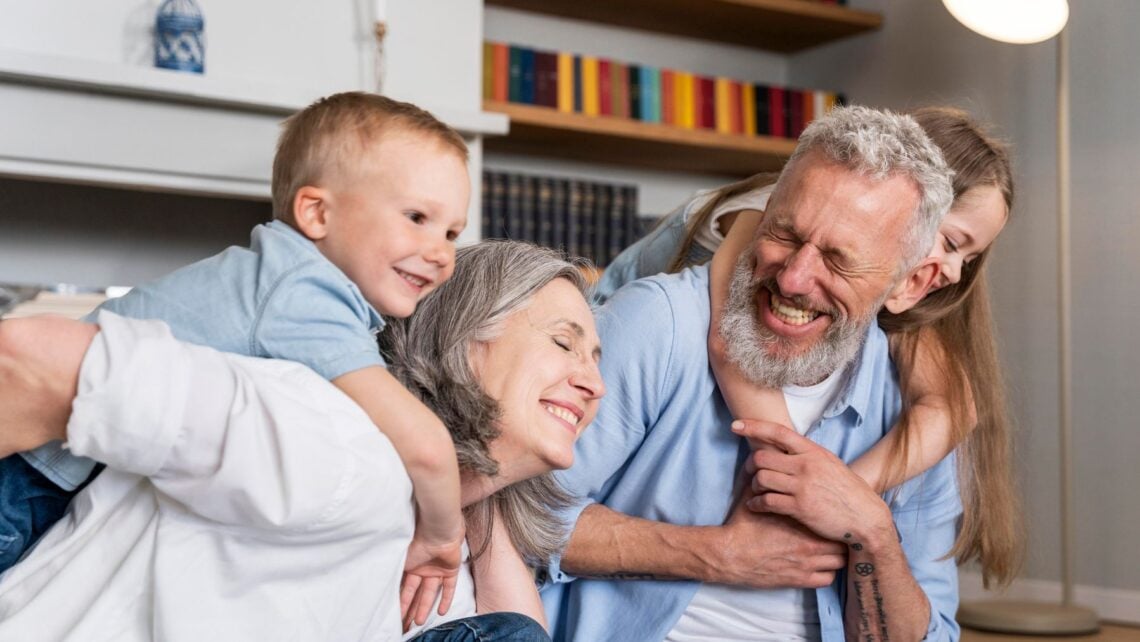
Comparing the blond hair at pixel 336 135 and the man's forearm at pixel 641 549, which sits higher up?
the blond hair at pixel 336 135

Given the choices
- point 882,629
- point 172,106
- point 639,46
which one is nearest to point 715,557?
point 882,629

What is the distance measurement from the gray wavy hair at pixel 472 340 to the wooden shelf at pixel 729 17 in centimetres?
289

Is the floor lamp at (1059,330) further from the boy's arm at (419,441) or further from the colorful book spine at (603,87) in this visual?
the boy's arm at (419,441)

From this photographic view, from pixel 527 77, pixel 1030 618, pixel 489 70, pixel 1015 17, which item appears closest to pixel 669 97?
pixel 527 77

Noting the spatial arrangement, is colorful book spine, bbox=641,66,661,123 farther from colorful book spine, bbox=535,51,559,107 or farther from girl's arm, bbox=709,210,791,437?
girl's arm, bbox=709,210,791,437

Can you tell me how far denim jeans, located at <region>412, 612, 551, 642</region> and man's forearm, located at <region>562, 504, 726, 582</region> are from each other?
1.15ft

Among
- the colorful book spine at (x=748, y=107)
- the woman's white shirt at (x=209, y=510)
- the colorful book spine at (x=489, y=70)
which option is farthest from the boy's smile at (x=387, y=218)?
the colorful book spine at (x=748, y=107)

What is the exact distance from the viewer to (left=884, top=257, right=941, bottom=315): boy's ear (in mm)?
1791

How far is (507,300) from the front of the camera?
1352mm

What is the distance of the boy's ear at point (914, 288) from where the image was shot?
1.79 meters

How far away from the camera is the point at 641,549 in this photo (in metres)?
1.65

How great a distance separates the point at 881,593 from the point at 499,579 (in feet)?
1.79

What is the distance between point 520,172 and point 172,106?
1630mm

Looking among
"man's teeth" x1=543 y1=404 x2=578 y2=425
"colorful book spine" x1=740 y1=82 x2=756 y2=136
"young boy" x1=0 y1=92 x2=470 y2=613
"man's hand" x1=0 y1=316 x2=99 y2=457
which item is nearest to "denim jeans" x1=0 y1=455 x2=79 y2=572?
"young boy" x1=0 y1=92 x2=470 y2=613
